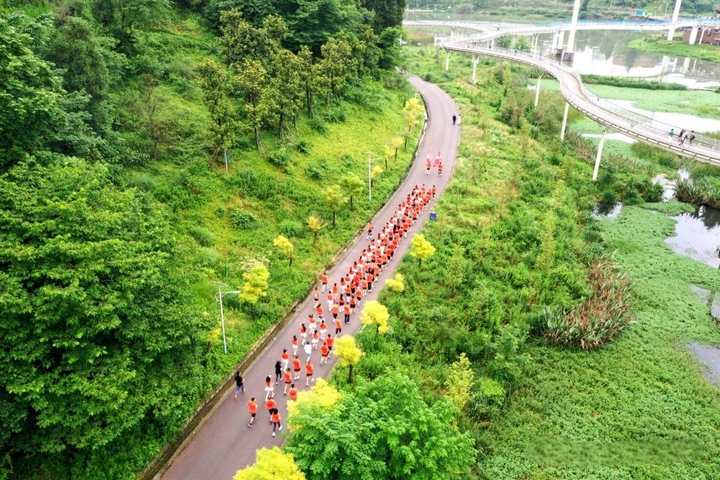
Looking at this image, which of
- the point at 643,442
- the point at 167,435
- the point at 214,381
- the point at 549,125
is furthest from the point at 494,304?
the point at 549,125

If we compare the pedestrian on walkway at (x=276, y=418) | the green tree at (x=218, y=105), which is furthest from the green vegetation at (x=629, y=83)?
the pedestrian on walkway at (x=276, y=418)

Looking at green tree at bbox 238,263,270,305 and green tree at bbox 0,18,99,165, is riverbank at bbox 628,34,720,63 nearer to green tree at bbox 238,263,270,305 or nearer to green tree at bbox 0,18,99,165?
green tree at bbox 238,263,270,305

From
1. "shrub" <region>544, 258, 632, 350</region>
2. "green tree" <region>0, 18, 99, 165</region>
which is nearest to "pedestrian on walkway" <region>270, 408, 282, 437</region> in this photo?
"green tree" <region>0, 18, 99, 165</region>

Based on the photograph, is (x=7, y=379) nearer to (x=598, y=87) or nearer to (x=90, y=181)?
(x=90, y=181)

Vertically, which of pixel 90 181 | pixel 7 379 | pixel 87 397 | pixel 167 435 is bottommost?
pixel 167 435

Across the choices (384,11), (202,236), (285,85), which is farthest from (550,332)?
(384,11)

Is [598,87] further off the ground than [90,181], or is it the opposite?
[90,181]
